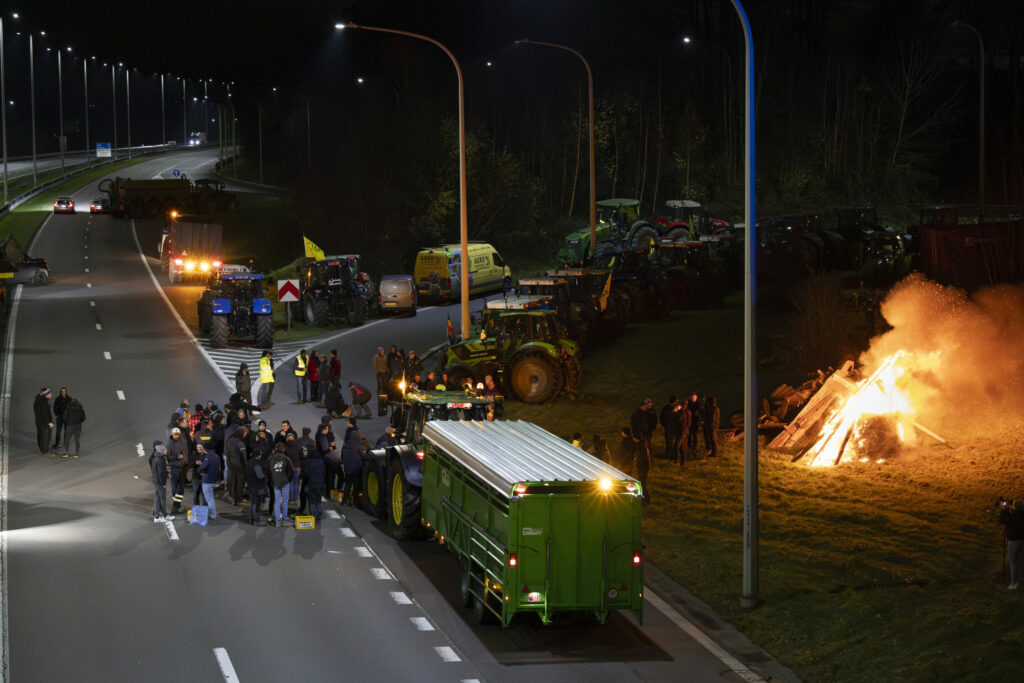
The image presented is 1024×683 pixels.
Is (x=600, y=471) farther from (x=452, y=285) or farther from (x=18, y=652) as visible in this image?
(x=452, y=285)

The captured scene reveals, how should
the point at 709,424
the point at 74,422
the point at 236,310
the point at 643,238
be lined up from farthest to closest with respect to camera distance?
the point at 643,238 < the point at 236,310 < the point at 74,422 < the point at 709,424

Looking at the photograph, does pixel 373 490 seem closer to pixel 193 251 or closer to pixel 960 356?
pixel 960 356

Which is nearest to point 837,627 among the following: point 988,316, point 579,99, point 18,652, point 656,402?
point 18,652

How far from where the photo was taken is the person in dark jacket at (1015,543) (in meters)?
17.2

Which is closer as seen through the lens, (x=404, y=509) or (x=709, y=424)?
(x=404, y=509)

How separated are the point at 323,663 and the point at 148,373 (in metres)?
24.5

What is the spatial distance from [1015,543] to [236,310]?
3034 centimetres

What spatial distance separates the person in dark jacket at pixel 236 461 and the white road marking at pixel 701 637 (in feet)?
29.0

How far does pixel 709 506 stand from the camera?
23.2 meters

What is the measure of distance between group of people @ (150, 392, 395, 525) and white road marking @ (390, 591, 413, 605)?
4780mm

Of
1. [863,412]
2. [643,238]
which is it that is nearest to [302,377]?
Result: [863,412]

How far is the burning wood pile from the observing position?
84.8ft

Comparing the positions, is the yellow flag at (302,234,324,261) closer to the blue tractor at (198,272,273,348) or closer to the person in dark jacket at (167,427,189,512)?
the blue tractor at (198,272,273,348)

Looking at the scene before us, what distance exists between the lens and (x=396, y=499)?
21703 millimetres
